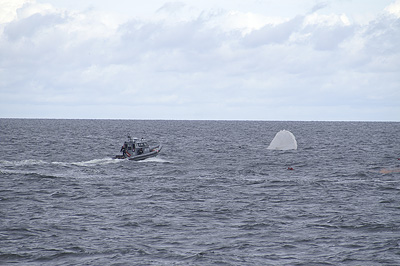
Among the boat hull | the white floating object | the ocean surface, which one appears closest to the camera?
the ocean surface

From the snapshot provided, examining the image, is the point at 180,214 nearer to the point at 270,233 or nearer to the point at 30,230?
the point at 270,233

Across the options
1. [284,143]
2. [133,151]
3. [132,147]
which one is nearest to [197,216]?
[133,151]

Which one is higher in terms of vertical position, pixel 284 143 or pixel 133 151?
pixel 284 143

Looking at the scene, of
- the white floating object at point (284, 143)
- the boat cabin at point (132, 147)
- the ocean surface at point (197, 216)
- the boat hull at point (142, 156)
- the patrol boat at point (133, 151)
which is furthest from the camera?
the white floating object at point (284, 143)

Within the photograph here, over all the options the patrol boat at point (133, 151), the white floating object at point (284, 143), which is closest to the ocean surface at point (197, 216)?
the patrol boat at point (133, 151)

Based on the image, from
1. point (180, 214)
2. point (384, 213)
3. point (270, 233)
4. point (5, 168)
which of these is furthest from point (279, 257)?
point (5, 168)

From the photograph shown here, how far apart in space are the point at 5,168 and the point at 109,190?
1642 centimetres

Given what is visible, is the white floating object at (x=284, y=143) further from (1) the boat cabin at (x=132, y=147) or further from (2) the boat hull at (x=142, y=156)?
(1) the boat cabin at (x=132, y=147)

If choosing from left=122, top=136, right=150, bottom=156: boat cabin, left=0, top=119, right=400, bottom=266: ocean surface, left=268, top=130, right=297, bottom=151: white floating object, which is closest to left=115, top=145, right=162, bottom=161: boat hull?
left=122, top=136, right=150, bottom=156: boat cabin

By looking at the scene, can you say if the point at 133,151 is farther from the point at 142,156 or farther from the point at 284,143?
the point at 284,143

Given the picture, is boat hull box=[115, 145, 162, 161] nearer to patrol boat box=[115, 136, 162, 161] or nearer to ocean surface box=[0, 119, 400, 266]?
patrol boat box=[115, 136, 162, 161]

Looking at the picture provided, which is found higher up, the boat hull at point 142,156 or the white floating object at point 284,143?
the white floating object at point 284,143

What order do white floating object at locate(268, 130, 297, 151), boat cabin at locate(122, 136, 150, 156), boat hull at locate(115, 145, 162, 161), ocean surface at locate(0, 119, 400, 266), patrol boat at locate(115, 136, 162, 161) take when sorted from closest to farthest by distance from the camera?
ocean surface at locate(0, 119, 400, 266) < boat hull at locate(115, 145, 162, 161) < patrol boat at locate(115, 136, 162, 161) < boat cabin at locate(122, 136, 150, 156) < white floating object at locate(268, 130, 297, 151)

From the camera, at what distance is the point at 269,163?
56.2 m
